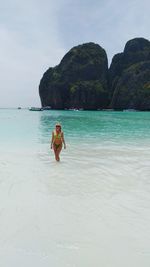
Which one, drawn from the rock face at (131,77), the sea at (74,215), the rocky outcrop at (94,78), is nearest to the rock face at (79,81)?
the rocky outcrop at (94,78)

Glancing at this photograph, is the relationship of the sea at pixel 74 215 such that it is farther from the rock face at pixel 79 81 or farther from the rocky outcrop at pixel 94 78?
the rock face at pixel 79 81

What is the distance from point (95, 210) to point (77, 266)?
5.86 feet

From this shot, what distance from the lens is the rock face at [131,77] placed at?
400ft

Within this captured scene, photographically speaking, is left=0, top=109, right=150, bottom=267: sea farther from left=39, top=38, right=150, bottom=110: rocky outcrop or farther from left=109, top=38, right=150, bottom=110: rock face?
left=39, top=38, right=150, bottom=110: rocky outcrop

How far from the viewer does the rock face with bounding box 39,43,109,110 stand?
13875cm

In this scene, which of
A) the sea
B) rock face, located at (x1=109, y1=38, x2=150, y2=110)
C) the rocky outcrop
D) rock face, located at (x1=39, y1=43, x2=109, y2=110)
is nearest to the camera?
the sea

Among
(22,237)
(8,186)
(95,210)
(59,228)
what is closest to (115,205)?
(95,210)

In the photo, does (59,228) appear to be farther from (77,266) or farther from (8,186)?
(8,186)

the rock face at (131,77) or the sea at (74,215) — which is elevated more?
the rock face at (131,77)

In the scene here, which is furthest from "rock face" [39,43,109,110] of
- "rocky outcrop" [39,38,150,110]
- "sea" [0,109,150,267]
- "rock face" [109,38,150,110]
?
"sea" [0,109,150,267]

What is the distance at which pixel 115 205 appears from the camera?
5.49m

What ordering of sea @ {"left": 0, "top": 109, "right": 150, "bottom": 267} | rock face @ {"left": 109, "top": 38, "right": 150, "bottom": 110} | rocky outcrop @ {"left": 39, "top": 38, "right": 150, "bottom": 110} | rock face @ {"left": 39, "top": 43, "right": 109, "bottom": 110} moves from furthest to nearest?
rock face @ {"left": 39, "top": 43, "right": 109, "bottom": 110}, rocky outcrop @ {"left": 39, "top": 38, "right": 150, "bottom": 110}, rock face @ {"left": 109, "top": 38, "right": 150, "bottom": 110}, sea @ {"left": 0, "top": 109, "right": 150, "bottom": 267}

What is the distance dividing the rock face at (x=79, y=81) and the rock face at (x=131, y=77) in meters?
6.00

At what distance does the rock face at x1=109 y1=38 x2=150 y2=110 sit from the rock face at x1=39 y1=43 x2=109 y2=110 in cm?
600
